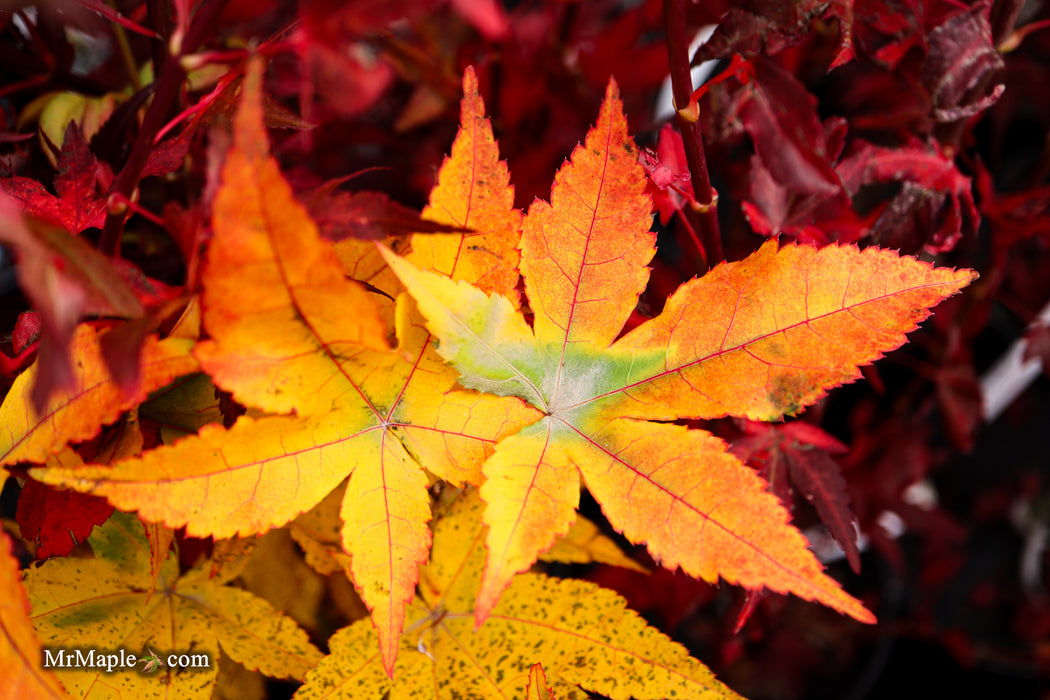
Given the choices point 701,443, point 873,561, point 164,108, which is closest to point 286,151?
point 164,108

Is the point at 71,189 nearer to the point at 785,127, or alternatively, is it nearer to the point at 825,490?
the point at 785,127

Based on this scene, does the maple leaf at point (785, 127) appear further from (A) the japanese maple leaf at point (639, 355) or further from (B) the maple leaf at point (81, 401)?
(B) the maple leaf at point (81, 401)

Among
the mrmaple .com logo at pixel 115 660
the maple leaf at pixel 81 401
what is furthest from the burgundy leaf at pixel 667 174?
the mrmaple .com logo at pixel 115 660

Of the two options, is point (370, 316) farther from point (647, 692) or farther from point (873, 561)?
point (873, 561)

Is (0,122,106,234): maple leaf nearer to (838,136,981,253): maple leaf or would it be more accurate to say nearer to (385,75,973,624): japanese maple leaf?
(385,75,973,624): japanese maple leaf

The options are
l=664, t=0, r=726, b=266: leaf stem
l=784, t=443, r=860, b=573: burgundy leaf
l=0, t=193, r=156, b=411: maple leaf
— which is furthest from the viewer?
l=784, t=443, r=860, b=573: burgundy leaf

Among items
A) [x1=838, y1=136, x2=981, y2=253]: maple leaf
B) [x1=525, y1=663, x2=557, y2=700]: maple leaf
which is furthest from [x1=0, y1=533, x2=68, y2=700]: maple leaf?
[x1=838, y1=136, x2=981, y2=253]: maple leaf
